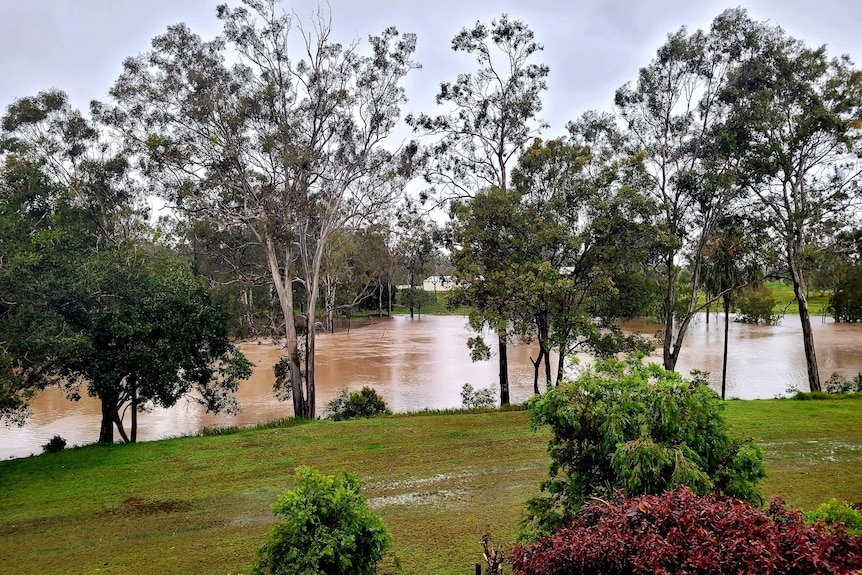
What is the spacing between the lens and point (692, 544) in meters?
2.63

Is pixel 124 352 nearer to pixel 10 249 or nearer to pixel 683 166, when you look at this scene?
pixel 10 249

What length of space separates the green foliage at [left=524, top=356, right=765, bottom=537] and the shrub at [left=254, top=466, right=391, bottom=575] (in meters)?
1.29

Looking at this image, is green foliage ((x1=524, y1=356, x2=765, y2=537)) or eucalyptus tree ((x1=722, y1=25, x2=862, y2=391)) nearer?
green foliage ((x1=524, y1=356, x2=765, y2=537))

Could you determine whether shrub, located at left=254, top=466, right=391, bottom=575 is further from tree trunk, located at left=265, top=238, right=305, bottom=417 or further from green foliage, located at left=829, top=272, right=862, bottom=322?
green foliage, located at left=829, top=272, right=862, bottom=322

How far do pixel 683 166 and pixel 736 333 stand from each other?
2501 cm

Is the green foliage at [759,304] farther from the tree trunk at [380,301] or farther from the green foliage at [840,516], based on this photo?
the green foliage at [840,516]

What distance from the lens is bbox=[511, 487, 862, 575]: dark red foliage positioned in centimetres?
249

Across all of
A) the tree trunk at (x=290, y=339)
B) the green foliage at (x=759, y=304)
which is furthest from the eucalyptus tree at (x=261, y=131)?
the green foliage at (x=759, y=304)

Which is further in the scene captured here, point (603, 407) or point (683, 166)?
point (683, 166)

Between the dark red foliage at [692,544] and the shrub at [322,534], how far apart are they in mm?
1559

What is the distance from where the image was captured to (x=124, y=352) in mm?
11188

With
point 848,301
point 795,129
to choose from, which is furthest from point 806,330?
point 848,301

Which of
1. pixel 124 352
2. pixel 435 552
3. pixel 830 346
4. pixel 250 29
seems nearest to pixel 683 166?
pixel 250 29

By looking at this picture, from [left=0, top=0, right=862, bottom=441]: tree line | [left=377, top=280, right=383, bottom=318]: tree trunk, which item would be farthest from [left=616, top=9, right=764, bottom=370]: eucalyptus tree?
[left=377, top=280, right=383, bottom=318]: tree trunk
